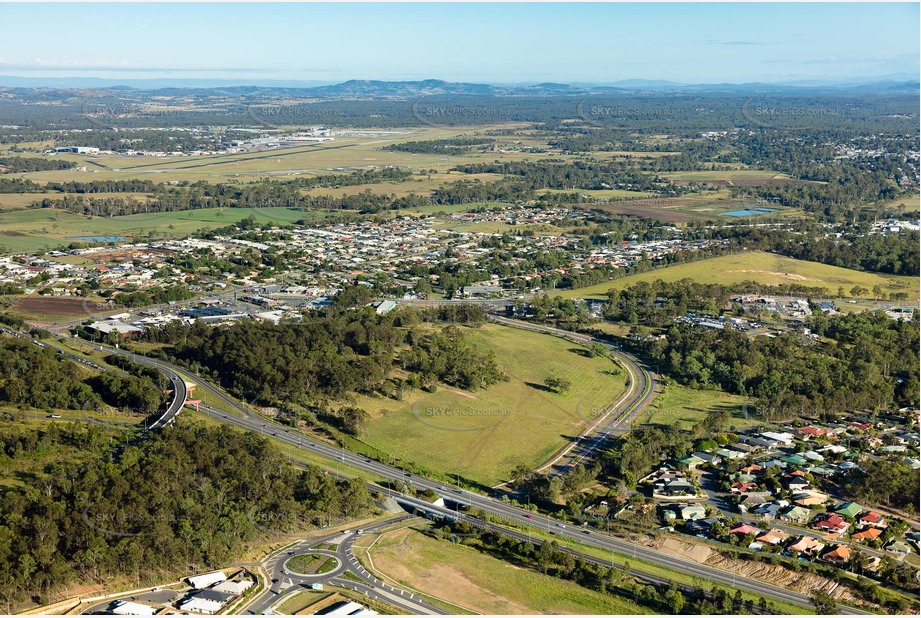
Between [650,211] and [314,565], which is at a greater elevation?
[650,211]

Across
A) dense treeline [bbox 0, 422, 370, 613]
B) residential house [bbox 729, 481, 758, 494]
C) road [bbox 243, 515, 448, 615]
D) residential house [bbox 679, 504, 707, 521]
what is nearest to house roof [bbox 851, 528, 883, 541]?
residential house [bbox 729, 481, 758, 494]

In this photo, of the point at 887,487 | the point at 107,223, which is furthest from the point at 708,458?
the point at 107,223

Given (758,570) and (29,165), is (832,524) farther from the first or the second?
(29,165)

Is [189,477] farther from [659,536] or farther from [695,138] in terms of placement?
[695,138]

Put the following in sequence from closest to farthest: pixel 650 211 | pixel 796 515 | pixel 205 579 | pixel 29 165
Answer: pixel 205 579
pixel 796 515
pixel 650 211
pixel 29 165

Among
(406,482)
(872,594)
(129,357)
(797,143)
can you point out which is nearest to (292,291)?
(129,357)

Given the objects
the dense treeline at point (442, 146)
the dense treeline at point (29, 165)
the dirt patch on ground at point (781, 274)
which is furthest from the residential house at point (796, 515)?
the dense treeline at point (442, 146)
